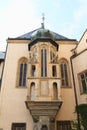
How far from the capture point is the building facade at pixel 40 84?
14320 millimetres

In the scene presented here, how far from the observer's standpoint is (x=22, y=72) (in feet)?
59.1

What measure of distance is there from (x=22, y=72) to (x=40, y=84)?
328cm

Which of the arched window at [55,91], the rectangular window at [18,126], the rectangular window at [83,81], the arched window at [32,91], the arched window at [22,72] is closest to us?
the rectangular window at [18,126]

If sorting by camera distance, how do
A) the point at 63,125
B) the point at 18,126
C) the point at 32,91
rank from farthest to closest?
the point at 32,91
the point at 63,125
the point at 18,126

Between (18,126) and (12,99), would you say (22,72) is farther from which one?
(18,126)

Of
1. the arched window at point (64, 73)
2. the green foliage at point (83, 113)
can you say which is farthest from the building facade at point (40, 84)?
the green foliage at point (83, 113)

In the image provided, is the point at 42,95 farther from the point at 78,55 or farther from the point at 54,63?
the point at 78,55

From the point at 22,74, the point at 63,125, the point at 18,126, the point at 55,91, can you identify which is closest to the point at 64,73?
the point at 55,91

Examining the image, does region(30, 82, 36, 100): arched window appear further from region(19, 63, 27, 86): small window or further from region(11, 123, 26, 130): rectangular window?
region(11, 123, 26, 130): rectangular window

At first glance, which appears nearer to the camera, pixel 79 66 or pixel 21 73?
pixel 79 66

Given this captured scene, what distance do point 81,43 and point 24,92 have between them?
6606 millimetres

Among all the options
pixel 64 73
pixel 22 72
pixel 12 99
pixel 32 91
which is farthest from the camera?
pixel 64 73

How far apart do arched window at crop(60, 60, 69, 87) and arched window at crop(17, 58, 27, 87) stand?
3.25 meters

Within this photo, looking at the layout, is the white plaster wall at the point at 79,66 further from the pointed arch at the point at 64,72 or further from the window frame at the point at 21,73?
the window frame at the point at 21,73
